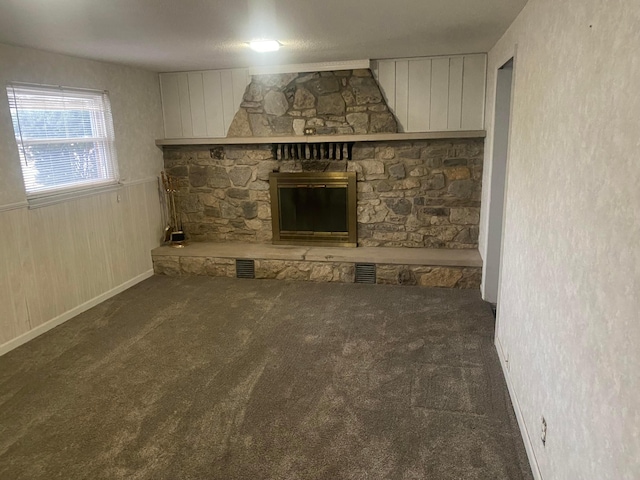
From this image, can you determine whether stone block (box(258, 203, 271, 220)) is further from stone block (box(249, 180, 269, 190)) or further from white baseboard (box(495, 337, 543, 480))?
white baseboard (box(495, 337, 543, 480))

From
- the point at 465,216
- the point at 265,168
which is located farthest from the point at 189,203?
the point at 465,216

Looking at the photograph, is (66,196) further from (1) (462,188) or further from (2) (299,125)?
(1) (462,188)

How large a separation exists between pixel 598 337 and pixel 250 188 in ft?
14.0

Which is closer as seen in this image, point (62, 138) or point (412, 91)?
point (62, 138)

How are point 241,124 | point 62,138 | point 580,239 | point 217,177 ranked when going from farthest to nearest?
point 217,177
point 241,124
point 62,138
point 580,239

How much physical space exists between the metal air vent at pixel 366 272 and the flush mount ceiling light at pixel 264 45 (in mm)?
2132

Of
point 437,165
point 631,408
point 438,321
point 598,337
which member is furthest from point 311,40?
point 631,408

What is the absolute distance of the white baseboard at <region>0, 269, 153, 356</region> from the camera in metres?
3.36

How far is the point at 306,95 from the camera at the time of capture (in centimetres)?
475

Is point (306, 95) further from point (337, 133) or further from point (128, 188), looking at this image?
point (128, 188)

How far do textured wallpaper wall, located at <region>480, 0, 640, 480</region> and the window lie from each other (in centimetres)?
346

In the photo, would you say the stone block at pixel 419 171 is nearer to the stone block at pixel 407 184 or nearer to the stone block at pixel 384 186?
the stone block at pixel 407 184

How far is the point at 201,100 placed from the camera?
5043 millimetres

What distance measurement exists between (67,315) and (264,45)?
9.11 feet
